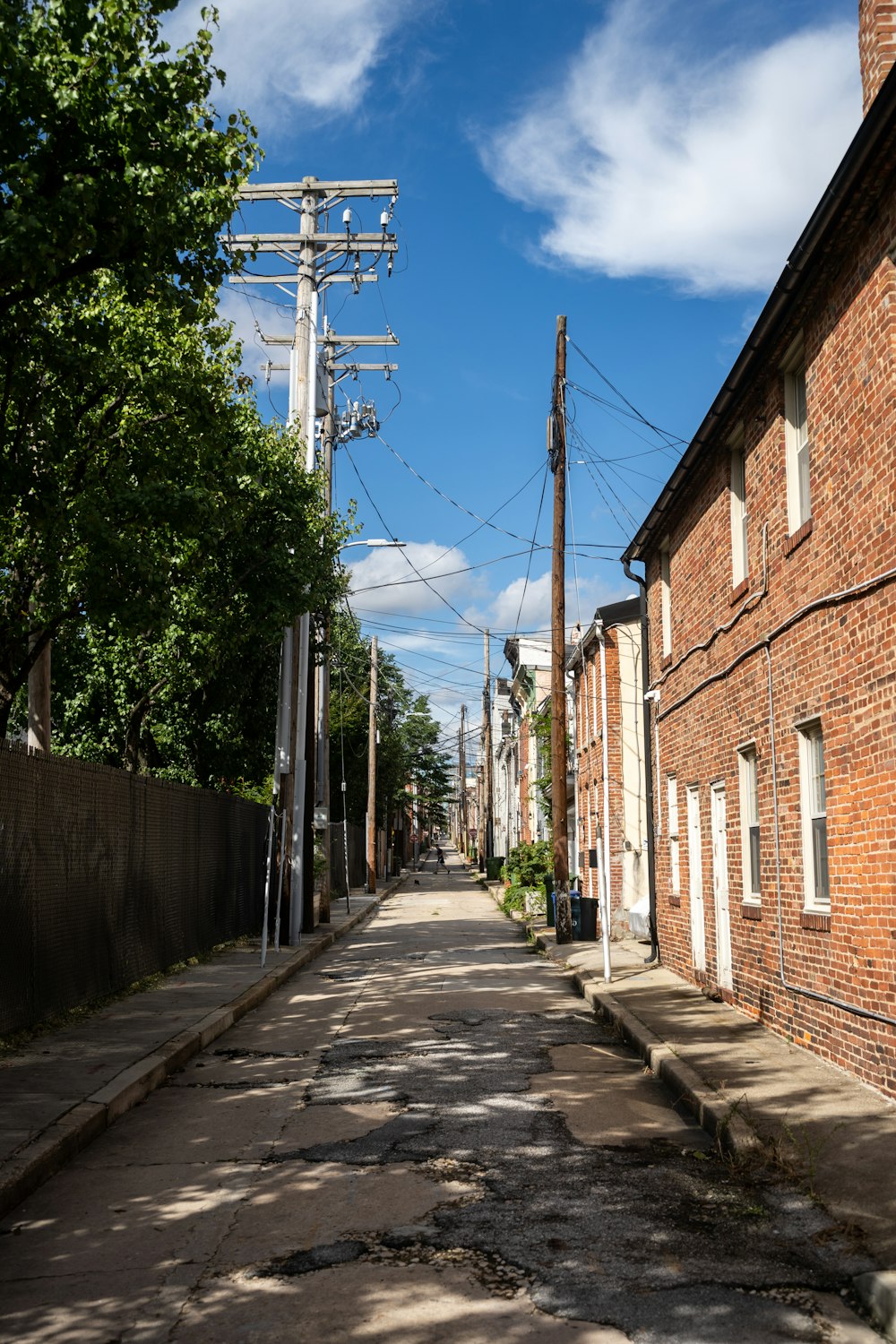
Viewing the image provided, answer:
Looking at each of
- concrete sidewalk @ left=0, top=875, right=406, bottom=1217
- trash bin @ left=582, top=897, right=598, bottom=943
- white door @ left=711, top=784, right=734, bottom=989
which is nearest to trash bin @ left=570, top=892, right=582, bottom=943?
trash bin @ left=582, top=897, right=598, bottom=943

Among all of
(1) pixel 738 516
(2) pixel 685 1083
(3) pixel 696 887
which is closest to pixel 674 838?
(3) pixel 696 887

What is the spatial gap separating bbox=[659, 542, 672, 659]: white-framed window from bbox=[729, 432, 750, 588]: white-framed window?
4148 millimetres

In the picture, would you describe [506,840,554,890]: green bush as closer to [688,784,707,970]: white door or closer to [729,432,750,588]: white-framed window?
[688,784,707,970]: white door

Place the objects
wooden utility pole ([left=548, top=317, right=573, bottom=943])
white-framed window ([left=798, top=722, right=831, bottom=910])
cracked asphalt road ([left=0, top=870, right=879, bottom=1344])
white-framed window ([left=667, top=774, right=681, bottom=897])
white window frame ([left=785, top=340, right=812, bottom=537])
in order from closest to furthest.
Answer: cracked asphalt road ([left=0, top=870, right=879, bottom=1344])
white-framed window ([left=798, top=722, right=831, bottom=910])
white window frame ([left=785, top=340, right=812, bottom=537])
white-framed window ([left=667, top=774, right=681, bottom=897])
wooden utility pole ([left=548, top=317, right=573, bottom=943])

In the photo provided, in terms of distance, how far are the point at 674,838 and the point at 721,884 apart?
3.16 meters

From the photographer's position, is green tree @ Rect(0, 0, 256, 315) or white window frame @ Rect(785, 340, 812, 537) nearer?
green tree @ Rect(0, 0, 256, 315)

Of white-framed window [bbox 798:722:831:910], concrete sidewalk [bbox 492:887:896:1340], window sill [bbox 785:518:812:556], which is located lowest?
concrete sidewalk [bbox 492:887:896:1340]

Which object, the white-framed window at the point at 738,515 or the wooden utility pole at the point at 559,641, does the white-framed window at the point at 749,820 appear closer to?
the white-framed window at the point at 738,515

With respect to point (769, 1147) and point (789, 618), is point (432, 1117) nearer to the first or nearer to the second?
point (769, 1147)

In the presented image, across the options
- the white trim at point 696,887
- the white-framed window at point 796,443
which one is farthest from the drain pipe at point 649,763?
the white-framed window at point 796,443

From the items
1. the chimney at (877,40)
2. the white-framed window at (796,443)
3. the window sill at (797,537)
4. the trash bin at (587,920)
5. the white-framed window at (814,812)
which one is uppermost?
the chimney at (877,40)

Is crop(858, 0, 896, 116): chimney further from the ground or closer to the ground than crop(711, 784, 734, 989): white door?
further from the ground

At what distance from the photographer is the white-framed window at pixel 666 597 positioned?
1783cm

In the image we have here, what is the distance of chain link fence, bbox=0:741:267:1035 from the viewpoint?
1085 cm
